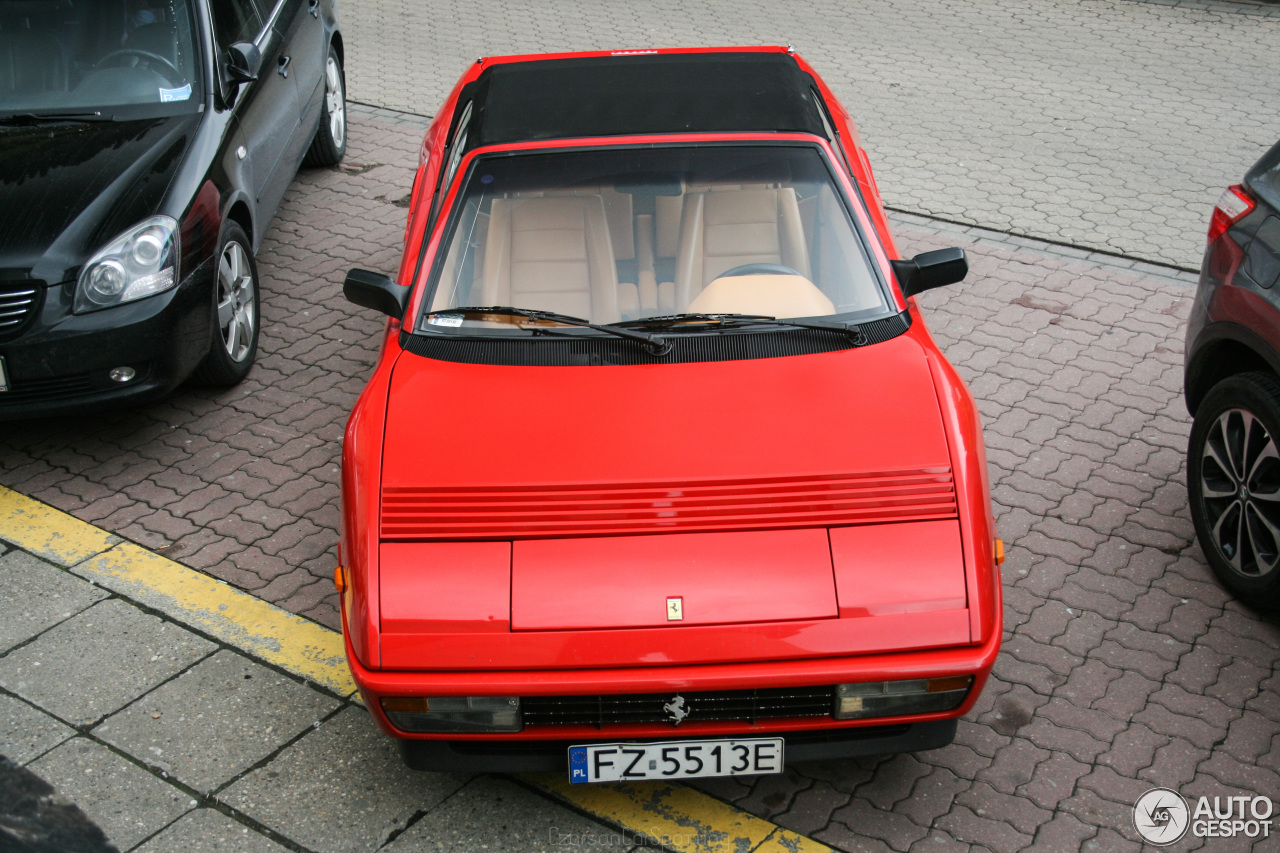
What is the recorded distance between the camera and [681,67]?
467cm

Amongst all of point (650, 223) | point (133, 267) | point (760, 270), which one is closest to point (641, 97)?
point (650, 223)

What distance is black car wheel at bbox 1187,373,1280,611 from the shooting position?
3.95 metres

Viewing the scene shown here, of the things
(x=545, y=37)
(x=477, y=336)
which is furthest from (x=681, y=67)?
(x=545, y=37)

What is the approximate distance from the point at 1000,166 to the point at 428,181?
16.3ft

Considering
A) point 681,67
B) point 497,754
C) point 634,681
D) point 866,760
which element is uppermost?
point 681,67

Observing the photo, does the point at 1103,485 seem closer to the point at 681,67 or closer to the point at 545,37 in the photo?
the point at 681,67

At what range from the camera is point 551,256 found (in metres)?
3.98

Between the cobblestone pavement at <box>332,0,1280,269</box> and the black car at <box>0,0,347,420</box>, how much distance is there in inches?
144

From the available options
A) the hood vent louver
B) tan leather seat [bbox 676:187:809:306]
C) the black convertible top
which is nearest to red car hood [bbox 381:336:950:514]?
the hood vent louver

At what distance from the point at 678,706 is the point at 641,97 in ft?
8.07

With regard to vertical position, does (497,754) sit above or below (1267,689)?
above

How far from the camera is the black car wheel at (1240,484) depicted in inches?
155

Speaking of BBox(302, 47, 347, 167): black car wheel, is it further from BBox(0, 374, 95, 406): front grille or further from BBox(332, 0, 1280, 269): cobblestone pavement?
BBox(0, 374, 95, 406): front grille

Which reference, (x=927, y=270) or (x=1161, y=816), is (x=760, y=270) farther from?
(x=1161, y=816)
